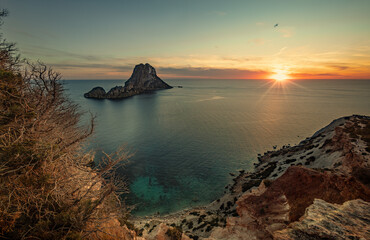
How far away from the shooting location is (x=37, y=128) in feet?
32.0

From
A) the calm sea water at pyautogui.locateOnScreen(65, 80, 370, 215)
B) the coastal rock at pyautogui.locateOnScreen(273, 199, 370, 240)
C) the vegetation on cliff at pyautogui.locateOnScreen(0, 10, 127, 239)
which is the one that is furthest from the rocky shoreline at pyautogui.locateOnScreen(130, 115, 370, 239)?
the vegetation on cliff at pyautogui.locateOnScreen(0, 10, 127, 239)

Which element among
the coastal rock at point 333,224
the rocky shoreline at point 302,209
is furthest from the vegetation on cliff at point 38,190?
the coastal rock at point 333,224

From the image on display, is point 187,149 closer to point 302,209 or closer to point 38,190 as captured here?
point 302,209

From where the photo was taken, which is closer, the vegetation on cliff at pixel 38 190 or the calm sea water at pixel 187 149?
the vegetation on cliff at pixel 38 190

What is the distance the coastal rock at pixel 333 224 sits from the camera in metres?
8.45

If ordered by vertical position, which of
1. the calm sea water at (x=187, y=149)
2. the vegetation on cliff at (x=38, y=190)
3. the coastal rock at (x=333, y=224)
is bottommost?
the calm sea water at (x=187, y=149)

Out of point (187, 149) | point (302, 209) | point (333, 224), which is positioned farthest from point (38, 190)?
point (187, 149)

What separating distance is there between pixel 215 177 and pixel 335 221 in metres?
23.4

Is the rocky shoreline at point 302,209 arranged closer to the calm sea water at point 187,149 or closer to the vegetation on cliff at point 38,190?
the calm sea water at point 187,149

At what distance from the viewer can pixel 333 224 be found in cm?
913

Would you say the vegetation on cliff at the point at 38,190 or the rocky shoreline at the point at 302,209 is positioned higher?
the vegetation on cliff at the point at 38,190

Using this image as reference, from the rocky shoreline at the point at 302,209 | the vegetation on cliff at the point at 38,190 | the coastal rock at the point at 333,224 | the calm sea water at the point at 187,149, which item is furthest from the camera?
the calm sea water at the point at 187,149

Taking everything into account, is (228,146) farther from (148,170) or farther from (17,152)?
(17,152)

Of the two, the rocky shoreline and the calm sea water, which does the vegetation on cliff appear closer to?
the calm sea water
